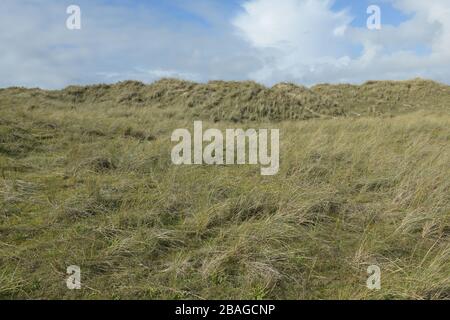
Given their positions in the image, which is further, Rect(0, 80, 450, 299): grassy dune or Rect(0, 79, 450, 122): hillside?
Rect(0, 79, 450, 122): hillside

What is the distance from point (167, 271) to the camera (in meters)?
3.36

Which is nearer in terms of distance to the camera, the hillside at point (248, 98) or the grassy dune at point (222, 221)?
the grassy dune at point (222, 221)

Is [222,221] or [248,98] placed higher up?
[248,98]

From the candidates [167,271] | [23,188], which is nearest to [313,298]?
[167,271]

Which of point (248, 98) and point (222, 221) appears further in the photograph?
point (248, 98)

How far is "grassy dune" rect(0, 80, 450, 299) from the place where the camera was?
322cm

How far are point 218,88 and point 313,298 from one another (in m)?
17.7

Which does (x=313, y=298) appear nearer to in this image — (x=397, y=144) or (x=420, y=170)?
(x=420, y=170)

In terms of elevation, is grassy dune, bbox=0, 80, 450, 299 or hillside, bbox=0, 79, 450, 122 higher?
hillside, bbox=0, 79, 450, 122

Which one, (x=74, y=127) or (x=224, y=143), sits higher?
(x=74, y=127)

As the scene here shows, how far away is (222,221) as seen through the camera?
4.32 metres

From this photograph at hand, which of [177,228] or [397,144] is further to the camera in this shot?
[397,144]

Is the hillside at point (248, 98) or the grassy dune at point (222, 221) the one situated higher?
the hillside at point (248, 98)

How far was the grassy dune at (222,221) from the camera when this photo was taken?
10.6 ft
